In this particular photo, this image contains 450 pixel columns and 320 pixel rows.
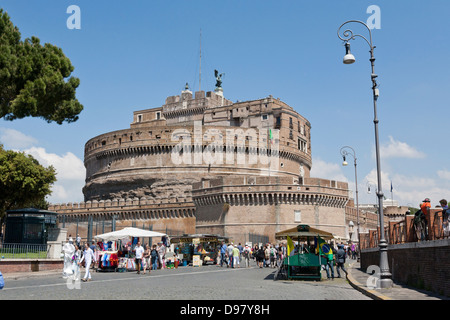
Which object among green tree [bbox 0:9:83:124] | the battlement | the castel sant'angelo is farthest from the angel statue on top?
green tree [bbox 0:9:83:124]

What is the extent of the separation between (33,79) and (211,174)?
40.1 metres

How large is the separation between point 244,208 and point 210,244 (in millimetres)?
15489

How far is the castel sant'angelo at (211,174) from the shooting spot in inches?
1804

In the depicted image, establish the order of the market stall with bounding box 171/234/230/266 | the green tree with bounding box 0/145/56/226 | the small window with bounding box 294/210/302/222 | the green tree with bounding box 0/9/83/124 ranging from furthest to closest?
the small window with bounding box 294/210/302/222, the green tree with bounding box 0/145/56/226, the market stall with bounding box 171/234/230/266, the green tree with bounding box 0/9/83/124

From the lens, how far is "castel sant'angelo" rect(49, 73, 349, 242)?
4581cm

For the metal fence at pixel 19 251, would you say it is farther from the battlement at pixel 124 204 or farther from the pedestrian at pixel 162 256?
the battlement at pixel 124 204

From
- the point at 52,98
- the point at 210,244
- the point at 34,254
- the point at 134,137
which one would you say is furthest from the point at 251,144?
the point at 34,254

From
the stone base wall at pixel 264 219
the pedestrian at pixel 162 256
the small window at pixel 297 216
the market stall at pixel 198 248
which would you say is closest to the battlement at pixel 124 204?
the stone base wall at pixel 264 219

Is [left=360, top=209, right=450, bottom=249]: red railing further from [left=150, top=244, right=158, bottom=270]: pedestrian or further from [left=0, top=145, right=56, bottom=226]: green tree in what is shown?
[left=0, top=145, right=56, bottom=226]: green tree

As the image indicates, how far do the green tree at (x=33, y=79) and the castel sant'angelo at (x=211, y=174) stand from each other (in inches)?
935

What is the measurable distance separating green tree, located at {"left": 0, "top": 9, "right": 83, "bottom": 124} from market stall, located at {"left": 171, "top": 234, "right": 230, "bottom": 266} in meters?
9.90
